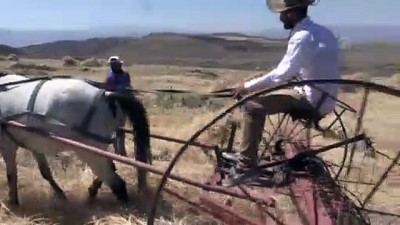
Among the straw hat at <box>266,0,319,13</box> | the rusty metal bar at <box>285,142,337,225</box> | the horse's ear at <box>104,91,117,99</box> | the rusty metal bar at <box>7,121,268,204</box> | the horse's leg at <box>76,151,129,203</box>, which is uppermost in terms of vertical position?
the straw hat at <box>266,0,319,13</box>

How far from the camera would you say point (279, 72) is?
6105 millimetres

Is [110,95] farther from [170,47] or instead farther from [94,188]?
[170,47]

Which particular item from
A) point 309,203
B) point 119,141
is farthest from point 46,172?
point 309,203

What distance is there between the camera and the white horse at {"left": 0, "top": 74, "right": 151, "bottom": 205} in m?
8.96

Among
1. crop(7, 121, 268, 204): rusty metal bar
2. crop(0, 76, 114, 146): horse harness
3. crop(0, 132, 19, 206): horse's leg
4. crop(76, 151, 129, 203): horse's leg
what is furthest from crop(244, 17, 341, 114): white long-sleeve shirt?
crop(0, 132, 19, 206): horse's leg

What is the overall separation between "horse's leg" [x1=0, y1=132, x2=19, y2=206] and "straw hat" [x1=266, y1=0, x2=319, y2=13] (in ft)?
13.4

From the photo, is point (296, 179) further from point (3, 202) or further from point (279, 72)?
point (3, 202)

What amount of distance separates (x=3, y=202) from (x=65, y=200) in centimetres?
71

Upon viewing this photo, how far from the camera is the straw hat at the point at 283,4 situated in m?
6.50

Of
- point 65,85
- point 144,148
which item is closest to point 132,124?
point 144,148

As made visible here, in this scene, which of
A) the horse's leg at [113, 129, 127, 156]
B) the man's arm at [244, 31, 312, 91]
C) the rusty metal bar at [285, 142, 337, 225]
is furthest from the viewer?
the horse's leg at [113, 129, 127, 156]

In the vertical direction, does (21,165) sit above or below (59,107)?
below

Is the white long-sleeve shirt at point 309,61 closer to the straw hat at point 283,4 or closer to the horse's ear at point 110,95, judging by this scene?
the straw hat at point 283,4

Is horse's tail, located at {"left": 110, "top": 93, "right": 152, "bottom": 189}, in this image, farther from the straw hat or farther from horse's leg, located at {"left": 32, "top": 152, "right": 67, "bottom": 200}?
the straw hat
